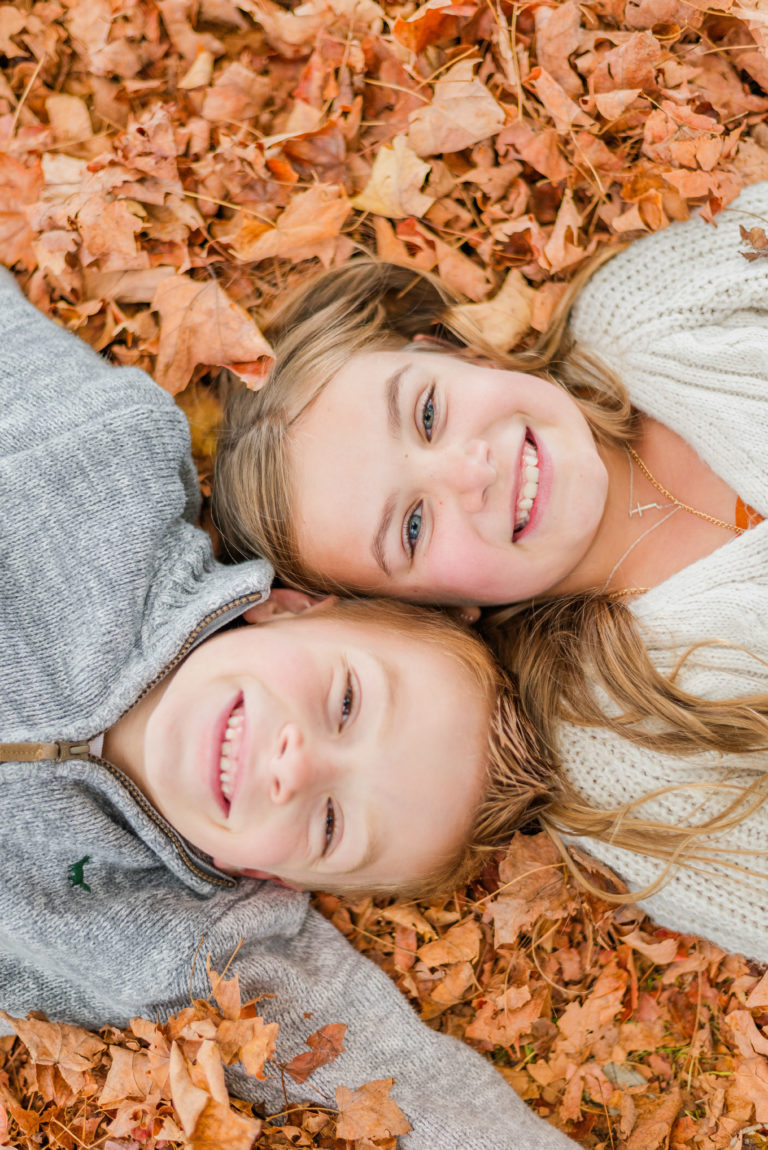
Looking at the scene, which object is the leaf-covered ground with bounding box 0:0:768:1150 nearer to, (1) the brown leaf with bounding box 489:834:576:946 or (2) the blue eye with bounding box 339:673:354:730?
(1) the brown leaf with bounding box 489:834:576:946

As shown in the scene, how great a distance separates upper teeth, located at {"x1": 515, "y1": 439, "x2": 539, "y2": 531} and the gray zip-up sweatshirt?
0.74 metres

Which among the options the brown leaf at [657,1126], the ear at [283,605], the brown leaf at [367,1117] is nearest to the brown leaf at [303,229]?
the ear at [283,605]

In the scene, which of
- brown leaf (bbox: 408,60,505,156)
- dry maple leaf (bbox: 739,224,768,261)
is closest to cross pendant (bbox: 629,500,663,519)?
dry maple leaf (bbox: 739,224,768,261)

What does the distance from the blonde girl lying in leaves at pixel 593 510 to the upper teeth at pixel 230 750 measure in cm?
51

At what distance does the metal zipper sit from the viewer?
8.00ft

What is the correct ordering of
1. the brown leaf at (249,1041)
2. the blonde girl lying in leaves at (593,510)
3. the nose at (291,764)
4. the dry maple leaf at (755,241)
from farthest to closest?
the dry maple leaf at (755,241) < the blonde girl lying in leaves at (593,510) < the brown leaf at (249,1041) < the nose at (291,764)

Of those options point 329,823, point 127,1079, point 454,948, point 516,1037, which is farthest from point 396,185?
point 127,1079

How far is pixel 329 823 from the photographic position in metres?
2.33

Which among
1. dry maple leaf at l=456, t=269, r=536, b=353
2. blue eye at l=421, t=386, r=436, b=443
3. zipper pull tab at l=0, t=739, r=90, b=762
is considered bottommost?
zipper pull tab at l=0, t=739, r=90, b=762

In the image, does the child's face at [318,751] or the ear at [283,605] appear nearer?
the child's face at [318,751]

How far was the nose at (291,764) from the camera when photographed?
7.06 ft

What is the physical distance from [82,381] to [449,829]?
1629 millimetres

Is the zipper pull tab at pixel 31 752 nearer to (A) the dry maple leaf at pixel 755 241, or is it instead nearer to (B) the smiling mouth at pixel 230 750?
(B) the smiling mouth at pixel 230 750

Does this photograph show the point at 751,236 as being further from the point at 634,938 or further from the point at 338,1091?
the point at 338,1091
